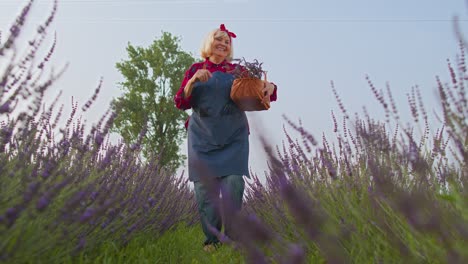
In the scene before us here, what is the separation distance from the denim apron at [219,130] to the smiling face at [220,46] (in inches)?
8.8

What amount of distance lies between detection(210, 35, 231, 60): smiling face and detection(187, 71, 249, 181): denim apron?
22cm

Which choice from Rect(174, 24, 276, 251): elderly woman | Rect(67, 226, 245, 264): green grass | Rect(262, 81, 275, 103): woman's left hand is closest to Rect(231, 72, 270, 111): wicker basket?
Rect(262, 81, 275, 103): woman's left hand

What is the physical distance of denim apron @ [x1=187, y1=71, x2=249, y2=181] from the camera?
4.30 meters

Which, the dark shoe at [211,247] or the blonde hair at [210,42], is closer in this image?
the dark shoe at [211,247]

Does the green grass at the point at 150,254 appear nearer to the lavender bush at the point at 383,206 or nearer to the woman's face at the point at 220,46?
A: the lavender bush at the point at 383,206

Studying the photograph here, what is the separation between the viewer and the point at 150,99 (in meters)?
22.1

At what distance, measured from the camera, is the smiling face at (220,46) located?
179 inches

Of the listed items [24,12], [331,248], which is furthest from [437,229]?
[24,12]

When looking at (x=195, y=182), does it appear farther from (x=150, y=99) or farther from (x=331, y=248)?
(x=150, y=99)

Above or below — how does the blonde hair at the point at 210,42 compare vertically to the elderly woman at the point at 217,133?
above

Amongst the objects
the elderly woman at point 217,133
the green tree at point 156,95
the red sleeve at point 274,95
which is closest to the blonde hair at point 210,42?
the elderly woman at point 217,133

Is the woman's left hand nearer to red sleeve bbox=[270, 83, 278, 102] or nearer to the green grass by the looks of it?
red sleeve bbox=[270, 83, 278, 102]

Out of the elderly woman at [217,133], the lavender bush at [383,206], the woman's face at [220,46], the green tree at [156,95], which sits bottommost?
the lavender bush at [383,206]

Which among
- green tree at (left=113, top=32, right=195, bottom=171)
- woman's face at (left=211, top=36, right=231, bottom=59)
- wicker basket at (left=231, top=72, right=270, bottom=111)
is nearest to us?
wicker basket at (left=231, top=72, right=270, bottom=111)
